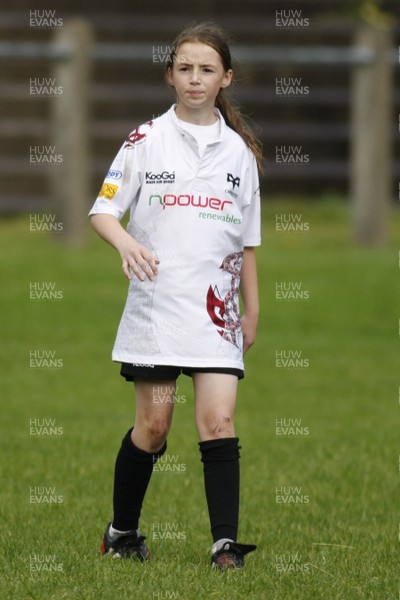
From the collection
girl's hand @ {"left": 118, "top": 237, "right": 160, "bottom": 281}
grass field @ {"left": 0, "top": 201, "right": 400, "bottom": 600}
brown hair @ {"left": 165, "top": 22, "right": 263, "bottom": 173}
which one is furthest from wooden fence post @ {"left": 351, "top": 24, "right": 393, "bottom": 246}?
girl's hand @ {"left": 118, "top": 237, "right": 160, "bottom": 281}

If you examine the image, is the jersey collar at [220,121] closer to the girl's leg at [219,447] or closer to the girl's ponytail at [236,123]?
the girl's ponytail at [236,123]

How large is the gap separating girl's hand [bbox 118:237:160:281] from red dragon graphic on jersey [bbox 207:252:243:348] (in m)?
0.33

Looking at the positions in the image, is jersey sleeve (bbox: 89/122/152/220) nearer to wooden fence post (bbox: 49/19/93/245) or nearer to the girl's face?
the girl's face

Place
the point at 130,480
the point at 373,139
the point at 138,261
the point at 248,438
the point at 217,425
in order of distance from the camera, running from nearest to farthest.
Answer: the point at 138,261
the point at 217,425
the point at 130,480
the point at 248,438
the point at 373,139

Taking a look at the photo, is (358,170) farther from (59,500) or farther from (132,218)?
(132,218)

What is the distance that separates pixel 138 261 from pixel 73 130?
360 inches

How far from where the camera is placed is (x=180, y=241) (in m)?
5.13

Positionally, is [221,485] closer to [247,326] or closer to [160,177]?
[247,326]

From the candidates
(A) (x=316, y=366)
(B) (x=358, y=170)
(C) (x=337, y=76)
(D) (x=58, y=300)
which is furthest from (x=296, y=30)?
(A) (x=316, y=366)

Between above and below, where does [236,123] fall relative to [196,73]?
below

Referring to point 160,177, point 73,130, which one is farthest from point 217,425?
point 73,130

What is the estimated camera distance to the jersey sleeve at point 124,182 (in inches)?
203

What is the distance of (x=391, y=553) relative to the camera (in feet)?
18.1

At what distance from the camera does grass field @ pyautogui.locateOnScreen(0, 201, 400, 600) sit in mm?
4996
